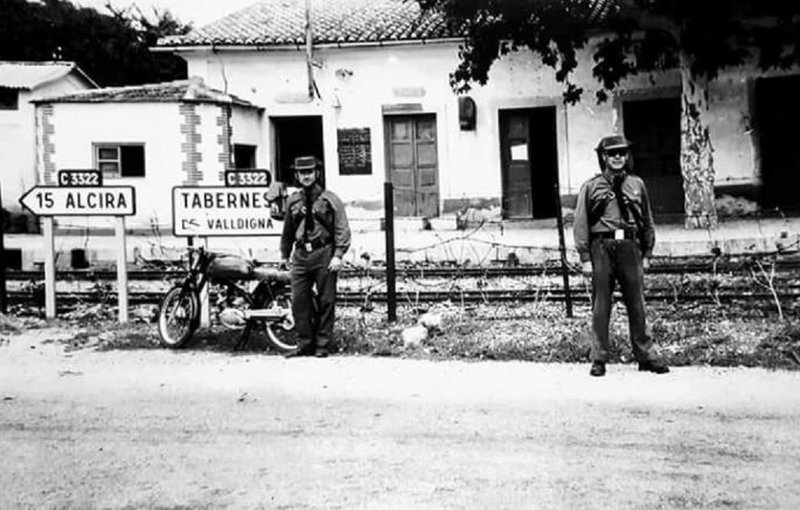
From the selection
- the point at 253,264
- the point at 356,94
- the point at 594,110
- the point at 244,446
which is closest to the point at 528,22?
the point at 594,110

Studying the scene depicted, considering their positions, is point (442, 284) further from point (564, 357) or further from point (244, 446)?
point (244, 446)

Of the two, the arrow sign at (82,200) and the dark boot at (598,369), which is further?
A: the arrow sign at (82,200)

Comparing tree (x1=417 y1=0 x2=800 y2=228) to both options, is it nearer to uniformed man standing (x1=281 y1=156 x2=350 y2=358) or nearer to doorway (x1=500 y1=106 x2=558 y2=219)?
doorway (x1=500 y1=106 x2=558 y2=219)

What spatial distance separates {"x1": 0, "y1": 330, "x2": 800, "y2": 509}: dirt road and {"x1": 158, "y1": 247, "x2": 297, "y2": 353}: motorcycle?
A: 777 mm

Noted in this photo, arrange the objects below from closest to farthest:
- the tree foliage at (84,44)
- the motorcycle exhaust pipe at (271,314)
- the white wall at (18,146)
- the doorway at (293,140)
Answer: the motorcycle exhaust pipe at (271,314)
the doorway at (293,140)
the white wall at (18,146)
the tree foliage at (84,44)

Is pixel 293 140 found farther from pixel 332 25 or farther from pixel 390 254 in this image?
pixel 390 254

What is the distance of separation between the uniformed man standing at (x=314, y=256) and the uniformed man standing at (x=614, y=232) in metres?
2.34

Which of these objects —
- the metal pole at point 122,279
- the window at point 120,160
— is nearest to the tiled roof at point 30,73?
the window at point 120,160

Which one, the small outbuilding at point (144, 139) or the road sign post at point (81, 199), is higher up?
the small outbuilding at point (144, 139)

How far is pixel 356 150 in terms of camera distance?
73.6 feet

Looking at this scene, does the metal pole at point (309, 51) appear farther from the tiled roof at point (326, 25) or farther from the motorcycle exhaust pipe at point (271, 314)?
the motorcycle exhaust pipe at point (271, 314)

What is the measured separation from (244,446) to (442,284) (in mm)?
7717

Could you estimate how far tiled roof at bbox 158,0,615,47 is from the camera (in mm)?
21672

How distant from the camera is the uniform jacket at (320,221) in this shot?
8.81 meters
